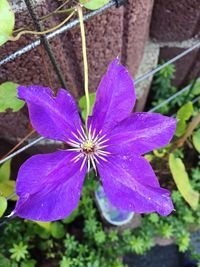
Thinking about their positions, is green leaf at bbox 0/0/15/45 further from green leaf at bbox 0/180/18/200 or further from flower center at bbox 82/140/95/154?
green leaf at bbox 0/180/18/200

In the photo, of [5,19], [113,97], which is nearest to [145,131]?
[113,97]

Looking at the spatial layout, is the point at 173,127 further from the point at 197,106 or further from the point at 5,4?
→ the point at 197,106

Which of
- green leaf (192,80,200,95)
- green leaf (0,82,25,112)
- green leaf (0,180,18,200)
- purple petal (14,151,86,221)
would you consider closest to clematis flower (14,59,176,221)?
purple petal (14,151,86,221)

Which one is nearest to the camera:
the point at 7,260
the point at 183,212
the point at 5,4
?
the point at 5,4

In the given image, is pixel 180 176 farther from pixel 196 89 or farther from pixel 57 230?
pixel 57 230

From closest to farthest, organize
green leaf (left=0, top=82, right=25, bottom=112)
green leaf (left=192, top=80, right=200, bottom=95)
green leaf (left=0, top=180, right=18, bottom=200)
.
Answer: green leaf (left=0, top=82, right=25, bottom=112) → green leaf (left=0, top=180, right=18, bottom=200) → green leaf (left=192, top=80, right=200, bottom=95)

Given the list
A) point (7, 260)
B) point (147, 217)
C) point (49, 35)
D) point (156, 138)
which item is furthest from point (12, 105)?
point (147, 217)
